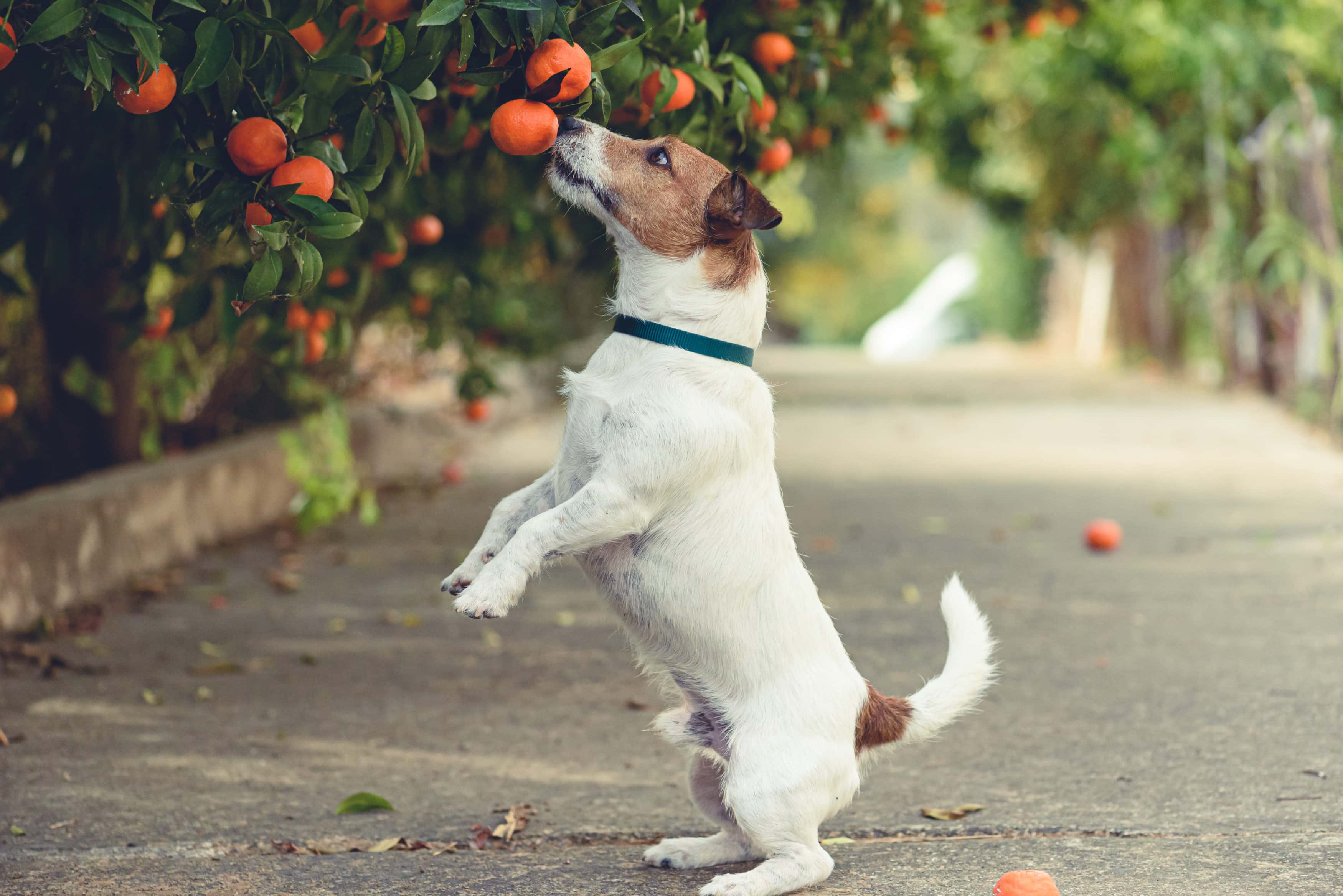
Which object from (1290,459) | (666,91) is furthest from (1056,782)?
(1290,459)

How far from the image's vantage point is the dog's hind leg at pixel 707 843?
124 inches

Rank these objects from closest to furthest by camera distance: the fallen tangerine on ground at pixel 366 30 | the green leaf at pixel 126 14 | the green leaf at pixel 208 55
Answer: the green leaf at pixel 126 14, the green leaf at pixel 208 55, the fallen tangerine on ground at pixel 366 30

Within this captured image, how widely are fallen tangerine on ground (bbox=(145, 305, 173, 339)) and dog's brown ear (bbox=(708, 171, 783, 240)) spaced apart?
3057 mm

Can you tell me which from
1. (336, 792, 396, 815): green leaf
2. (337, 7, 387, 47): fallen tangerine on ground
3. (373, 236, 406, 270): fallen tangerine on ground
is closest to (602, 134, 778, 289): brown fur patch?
(337, 7, 387, 47): fallen tangerine on ground

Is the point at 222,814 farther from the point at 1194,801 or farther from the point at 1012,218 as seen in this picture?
the point at 1012,218

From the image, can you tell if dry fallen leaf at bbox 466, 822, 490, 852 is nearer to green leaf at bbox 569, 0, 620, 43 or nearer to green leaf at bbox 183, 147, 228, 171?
green leaf at bbox 183, 147, 228, 171

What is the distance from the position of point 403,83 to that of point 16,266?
496cm

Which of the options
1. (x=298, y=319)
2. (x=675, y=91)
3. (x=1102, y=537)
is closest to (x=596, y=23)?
(x=675, y=91)

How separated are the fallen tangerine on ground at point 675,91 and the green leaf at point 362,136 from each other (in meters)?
0.76

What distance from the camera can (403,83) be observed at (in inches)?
109

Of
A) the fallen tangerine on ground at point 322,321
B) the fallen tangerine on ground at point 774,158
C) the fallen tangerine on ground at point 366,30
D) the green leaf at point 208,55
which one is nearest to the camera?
the green leaf at point 208,55

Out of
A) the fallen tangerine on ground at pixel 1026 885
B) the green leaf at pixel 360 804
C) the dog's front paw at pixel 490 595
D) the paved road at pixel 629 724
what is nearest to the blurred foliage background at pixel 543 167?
the dog's front paw at pixel 490 595

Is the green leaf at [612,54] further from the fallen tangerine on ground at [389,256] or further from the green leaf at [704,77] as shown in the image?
the fallen tangerine on ground at [389,256]

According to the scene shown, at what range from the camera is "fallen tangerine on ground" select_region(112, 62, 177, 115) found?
2.67m
